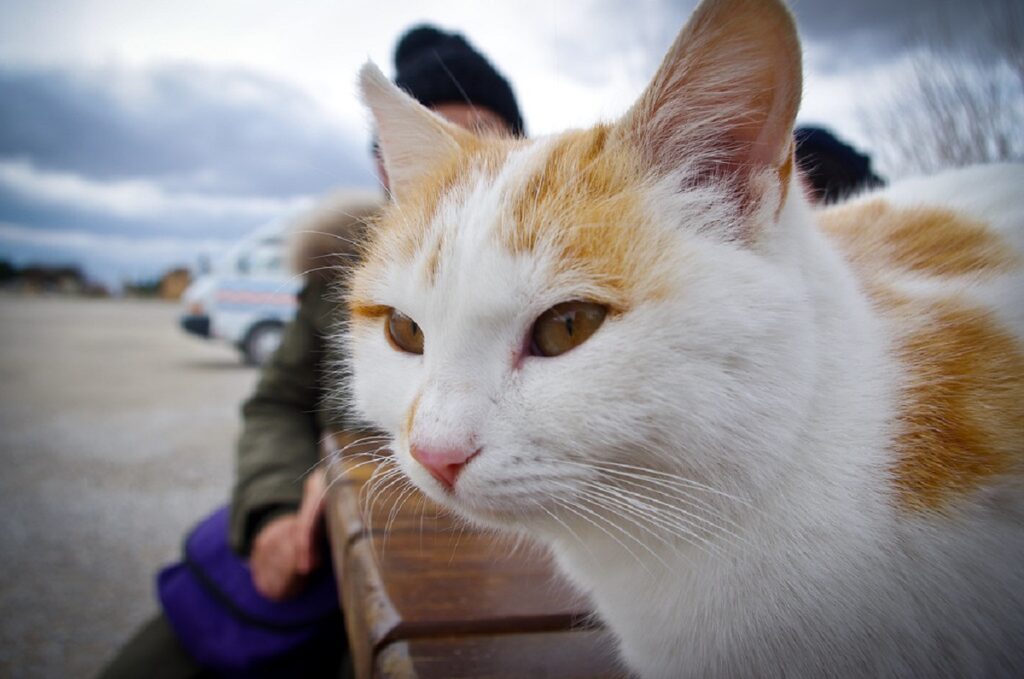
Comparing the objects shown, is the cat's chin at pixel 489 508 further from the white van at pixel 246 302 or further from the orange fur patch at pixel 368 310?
the white van at pixel 246 302

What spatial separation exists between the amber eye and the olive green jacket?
893 millimetres

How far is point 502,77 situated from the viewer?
2.12 m

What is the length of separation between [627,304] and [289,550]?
1273 mm

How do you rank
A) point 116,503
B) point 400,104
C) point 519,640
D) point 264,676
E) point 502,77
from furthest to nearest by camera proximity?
point 116,503 < point 502,77 < point 264,676 < point 400,104 < point 519,640

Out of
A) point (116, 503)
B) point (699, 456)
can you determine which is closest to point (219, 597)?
point (699, 456)

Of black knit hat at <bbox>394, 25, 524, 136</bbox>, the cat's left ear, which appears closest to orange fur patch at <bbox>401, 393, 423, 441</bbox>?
the cat's left ear

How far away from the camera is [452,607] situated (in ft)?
3.00

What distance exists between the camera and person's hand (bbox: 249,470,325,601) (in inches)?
59.5

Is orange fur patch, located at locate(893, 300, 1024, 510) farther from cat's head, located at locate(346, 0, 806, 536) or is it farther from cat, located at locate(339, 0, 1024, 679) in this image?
cat's head, located at locate(346, 0, 806, 536)

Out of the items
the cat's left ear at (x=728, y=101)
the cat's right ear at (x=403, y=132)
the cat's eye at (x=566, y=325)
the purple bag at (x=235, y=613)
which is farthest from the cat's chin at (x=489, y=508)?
the purple bag at (x=235, y=613)

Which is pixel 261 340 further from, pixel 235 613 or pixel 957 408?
pixel 957 408

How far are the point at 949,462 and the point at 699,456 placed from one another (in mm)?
263

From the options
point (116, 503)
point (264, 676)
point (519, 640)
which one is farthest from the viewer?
point (116, 503)

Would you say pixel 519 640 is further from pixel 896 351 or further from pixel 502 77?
pixel 502 77
